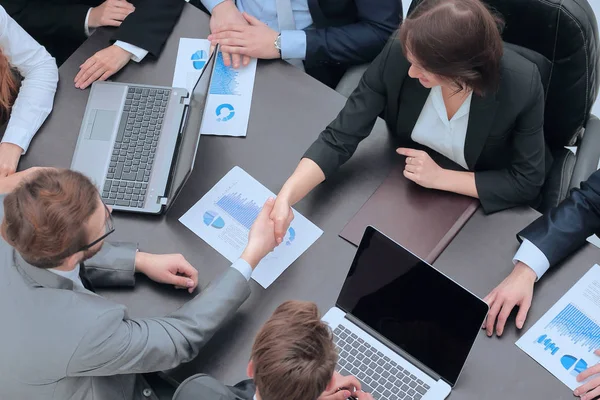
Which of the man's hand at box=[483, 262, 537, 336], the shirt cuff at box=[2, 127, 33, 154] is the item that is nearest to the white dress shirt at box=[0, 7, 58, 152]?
the shirt cuff at box=[2, 127, 33, 154]

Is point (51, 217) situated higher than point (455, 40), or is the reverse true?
point (455, 40)

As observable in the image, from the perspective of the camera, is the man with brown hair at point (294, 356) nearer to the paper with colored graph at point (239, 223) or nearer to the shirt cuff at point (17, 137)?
the paper with colored graph at point (239, 223)

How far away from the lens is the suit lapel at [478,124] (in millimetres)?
1655

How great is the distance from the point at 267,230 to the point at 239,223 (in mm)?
121

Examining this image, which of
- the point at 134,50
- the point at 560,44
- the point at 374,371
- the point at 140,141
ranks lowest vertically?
the point at 374,371

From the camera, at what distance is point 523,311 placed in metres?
1.54

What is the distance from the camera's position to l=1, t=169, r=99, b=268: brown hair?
1316 mm

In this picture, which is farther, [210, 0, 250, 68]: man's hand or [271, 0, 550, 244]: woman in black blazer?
[210, 0, 250, 68]: man's hand

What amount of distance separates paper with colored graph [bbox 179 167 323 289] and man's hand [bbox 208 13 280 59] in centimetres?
37

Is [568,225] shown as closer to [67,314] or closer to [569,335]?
[569,335]

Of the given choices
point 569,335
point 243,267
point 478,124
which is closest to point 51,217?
point 243,267

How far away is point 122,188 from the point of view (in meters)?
1.77

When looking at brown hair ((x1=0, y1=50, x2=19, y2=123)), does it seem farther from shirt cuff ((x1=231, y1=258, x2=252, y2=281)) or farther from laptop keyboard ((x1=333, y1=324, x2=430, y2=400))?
laptop keyboard ((x1=333, y1=324, x2=430, y2=400))

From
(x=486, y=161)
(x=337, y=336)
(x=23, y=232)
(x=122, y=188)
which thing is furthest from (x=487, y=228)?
(x=23, y=232)
